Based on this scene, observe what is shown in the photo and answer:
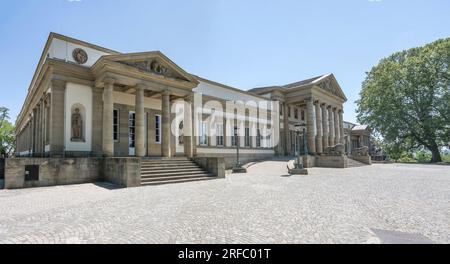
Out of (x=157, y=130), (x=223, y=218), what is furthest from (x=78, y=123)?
(x=223, y=218)

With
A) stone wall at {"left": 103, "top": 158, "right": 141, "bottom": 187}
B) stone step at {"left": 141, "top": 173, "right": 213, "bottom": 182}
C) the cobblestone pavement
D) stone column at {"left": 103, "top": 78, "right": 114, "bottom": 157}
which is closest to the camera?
the cobblestone pavement

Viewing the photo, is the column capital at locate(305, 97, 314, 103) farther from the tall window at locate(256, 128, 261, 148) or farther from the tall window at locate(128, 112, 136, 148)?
the tall window at locate(128, 112, 136, 148)

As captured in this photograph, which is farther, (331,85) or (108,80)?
(331,85)

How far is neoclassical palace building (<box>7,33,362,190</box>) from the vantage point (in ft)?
45.6

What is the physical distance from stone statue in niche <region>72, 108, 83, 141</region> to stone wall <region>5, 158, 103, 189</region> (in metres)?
2.91

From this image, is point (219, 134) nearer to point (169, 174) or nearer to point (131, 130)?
point (131, 130)

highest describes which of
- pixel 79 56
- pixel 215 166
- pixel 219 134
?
pixel 79 56

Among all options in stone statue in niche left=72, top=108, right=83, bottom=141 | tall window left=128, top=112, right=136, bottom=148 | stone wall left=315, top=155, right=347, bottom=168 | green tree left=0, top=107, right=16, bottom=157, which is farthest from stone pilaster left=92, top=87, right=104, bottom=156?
green tree left=0, top=107, right=16, bottom=157

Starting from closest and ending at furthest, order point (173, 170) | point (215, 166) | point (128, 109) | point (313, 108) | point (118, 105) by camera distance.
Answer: point (173, 170) < point (215, 166) < point (118, 105) < point (128, 109) < point (313, 108)

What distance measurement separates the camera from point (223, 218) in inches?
223

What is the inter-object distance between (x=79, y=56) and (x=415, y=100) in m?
37.4

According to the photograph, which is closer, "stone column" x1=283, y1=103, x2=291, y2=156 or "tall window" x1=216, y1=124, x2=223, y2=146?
"tall window" x1=216, y1=124, x2=223, y2=146

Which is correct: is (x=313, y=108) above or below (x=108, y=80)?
above

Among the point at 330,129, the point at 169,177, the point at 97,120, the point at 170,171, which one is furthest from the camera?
the point at 330,129
